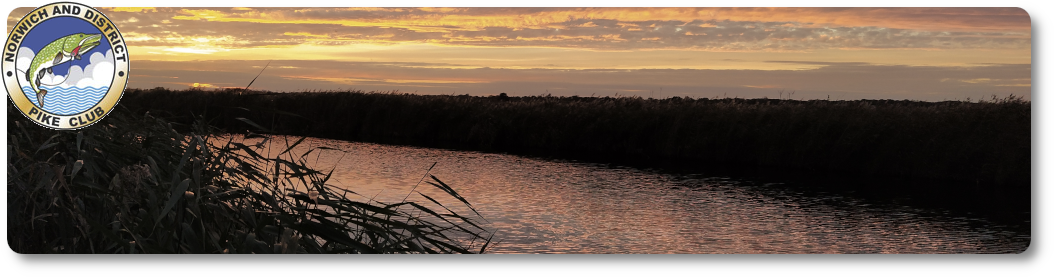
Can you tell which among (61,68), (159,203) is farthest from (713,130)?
(159,203)

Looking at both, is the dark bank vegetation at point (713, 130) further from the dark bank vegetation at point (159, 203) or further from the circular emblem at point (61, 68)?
the dark bank vegetation at point (159, 203)

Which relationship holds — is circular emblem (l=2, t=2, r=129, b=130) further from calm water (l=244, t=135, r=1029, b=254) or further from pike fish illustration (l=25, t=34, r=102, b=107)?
calm water (l=244, t=135, r=1029, b=254)

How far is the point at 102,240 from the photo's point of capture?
3502 millimetres

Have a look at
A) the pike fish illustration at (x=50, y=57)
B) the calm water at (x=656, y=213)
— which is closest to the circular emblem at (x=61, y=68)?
the pike fish illustration at (x=50, y=57)

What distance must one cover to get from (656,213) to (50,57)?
4.93 meters

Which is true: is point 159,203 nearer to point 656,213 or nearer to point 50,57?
point 50,57

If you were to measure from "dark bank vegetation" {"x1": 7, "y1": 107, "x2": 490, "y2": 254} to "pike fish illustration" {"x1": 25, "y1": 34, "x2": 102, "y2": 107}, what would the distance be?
25 centimetres

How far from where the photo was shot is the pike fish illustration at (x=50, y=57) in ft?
13.3

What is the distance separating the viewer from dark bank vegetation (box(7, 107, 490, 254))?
3.07 m

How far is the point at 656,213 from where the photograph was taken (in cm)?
713

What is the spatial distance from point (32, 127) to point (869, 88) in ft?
18.5

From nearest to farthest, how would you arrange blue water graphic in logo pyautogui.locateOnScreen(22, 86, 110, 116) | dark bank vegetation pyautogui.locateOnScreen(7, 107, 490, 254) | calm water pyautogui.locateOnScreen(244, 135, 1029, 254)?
dark bank vegetation pyautogui.locateOnScreen(7, 107, 490, 254) → blue water graphic in logo pyautogui.locateOnScreen(22, 86, 110, 116) → calm water pyautogui.locateOnScreen(244, 135, 1029, 254)

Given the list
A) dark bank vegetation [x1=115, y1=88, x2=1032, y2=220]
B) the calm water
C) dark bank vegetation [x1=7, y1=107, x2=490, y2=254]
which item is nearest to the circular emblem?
dark bank vegetation [x1=7, y1=107, x2=490, y2=254]
